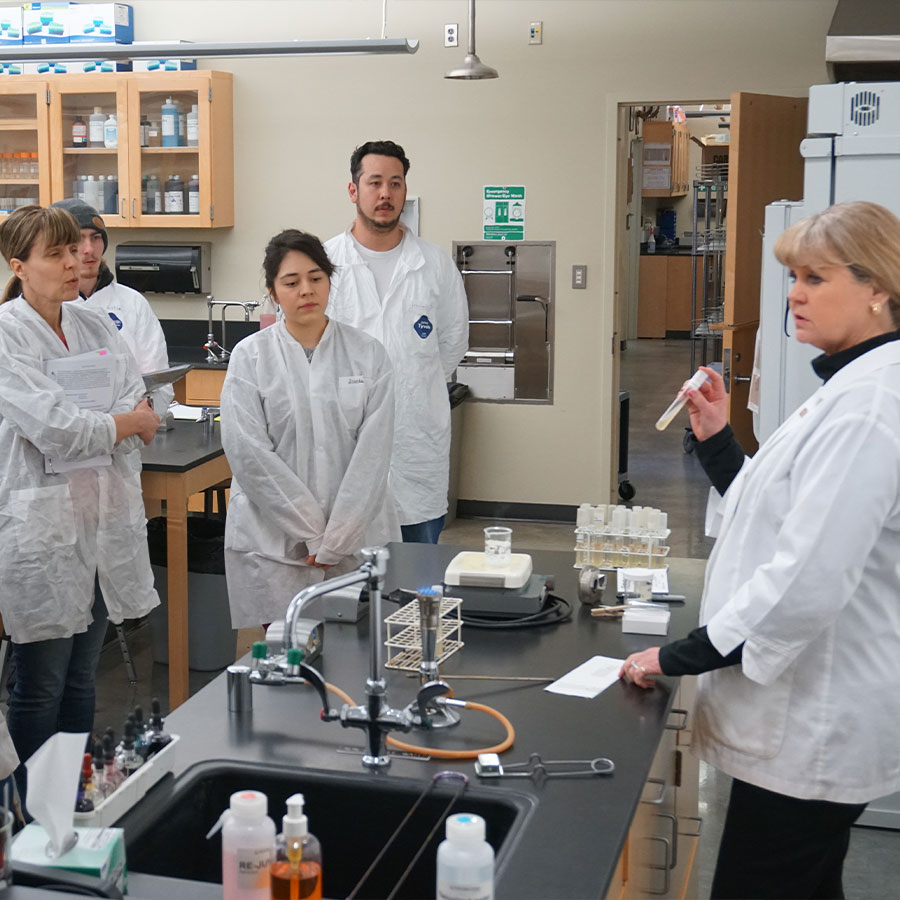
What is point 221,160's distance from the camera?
21.8 ft

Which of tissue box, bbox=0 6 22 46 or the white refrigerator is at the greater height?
tissue box, bbox=0 6 22 46

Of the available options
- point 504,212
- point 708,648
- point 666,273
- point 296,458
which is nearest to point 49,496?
point 296,458

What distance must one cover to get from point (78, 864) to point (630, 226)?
1229 centimetres

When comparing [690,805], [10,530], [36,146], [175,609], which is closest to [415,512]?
[175,609]

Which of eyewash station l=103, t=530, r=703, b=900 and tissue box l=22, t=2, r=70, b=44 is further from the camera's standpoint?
tissue box l=22, t=2, r=70, b=44

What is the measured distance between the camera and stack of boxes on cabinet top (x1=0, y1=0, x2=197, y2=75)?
655cm

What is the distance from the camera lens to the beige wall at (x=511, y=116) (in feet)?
19.9

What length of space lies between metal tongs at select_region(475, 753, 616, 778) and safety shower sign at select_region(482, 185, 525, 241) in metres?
4.96

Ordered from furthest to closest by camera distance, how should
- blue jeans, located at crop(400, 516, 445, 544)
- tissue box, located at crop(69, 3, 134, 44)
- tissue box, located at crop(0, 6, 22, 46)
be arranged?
1. tissue box, located at crop(0, 6, 22, 46)
2. tissue box, located at crop(69, 3, 134, 44)
3. blue jeans, located at crop(400, 516, 445, 544)

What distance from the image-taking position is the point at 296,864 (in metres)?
1.34

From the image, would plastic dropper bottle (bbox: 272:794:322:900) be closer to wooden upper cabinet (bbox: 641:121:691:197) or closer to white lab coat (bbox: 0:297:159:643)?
white lab coat (bbox: 0:297:159:643)

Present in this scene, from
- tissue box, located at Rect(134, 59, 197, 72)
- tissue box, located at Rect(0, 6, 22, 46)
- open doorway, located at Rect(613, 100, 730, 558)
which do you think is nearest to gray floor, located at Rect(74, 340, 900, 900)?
open doorway, located at Rect(613, 100, 730, 558)

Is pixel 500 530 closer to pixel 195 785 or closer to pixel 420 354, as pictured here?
pixel 195 785

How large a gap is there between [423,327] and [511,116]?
8.63 ft
